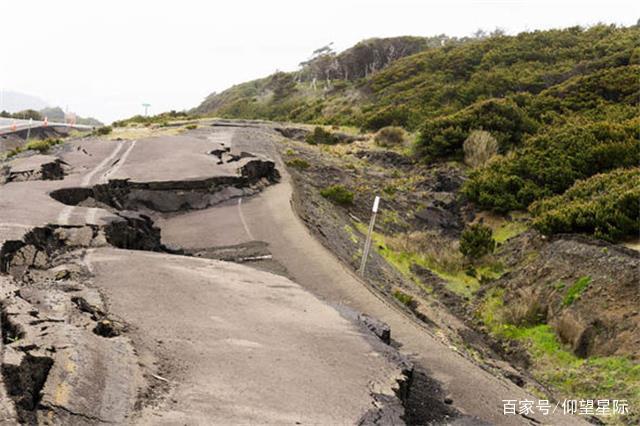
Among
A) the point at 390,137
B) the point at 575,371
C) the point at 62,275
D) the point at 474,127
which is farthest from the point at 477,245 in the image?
the point at 390,137

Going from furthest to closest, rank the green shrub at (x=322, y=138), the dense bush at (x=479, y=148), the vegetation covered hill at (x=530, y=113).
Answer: the green shrub at (x=322, y=138) < the dense bush at (x=479, y=148) < the vegetation covered hill at (x=530, y=113)

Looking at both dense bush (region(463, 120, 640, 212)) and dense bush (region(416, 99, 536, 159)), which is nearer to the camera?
dense bush (region(463, 120, 640, 212))

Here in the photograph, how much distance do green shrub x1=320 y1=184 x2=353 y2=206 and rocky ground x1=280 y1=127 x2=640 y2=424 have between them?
17cm

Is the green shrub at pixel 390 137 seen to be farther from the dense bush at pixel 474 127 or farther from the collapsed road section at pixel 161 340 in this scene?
the collapsed road section at pixel 161 340

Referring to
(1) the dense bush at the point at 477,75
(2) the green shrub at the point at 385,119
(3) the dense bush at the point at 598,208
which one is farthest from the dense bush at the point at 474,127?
(3) the dense bush at the point at 598,208

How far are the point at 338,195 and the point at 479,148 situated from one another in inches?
338

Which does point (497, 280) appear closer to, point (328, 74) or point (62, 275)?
point (62, 275)

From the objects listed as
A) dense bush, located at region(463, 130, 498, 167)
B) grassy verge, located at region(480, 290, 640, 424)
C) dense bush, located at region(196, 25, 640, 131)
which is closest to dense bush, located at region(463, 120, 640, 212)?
dense bush, located at region(463, 130, 498, 167)

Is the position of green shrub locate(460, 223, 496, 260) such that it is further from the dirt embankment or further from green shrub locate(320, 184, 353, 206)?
green shrub locate(320, 184, 353, 206)

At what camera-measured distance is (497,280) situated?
42.4 feet

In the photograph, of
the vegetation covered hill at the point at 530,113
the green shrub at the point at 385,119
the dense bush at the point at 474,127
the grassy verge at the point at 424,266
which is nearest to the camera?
the grassy verge at the point at 424,266

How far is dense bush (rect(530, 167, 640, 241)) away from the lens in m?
11.4

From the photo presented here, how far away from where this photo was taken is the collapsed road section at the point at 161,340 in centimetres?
434

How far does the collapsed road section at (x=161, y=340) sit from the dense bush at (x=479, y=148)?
1640 centimetres
